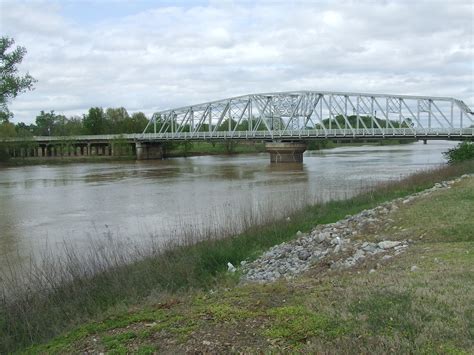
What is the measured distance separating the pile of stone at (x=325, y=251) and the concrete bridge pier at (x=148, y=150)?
114m

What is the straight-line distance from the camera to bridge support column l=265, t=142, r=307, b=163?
313ft

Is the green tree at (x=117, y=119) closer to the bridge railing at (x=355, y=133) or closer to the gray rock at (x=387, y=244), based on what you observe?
the bridge railing at (x=355, y=133)

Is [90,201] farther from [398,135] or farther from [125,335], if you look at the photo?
[398,135]

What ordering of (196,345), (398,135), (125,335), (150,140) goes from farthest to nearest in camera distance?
1. (150,140)
2. (398,135)
3. (125,335)
4. (196,345)

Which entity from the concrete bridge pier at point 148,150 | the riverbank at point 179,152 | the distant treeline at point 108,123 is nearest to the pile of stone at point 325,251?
the riverbank at point 179,152

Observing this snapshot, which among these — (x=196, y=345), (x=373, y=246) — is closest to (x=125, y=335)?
(x=196, y=345)

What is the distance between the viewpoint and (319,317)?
6.43m

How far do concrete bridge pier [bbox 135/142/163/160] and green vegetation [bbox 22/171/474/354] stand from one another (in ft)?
391

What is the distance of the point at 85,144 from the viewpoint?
463 feet

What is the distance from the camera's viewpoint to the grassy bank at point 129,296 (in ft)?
23.1

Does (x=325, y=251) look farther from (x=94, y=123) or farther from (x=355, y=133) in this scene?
(x=94, y=123)

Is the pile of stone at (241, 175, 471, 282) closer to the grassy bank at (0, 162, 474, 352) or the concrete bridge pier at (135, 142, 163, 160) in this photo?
the grassy bank at (0, 162, 474, 352)

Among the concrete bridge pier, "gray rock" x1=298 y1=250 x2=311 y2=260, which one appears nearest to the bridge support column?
the concrete bridge pier

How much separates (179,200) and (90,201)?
7259 millimetres
